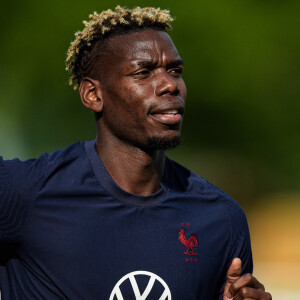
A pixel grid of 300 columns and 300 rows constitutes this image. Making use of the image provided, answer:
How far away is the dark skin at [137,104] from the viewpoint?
148 inches

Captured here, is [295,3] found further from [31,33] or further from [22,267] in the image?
[22,267]

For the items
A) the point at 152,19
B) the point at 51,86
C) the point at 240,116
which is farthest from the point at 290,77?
the point at 152,19

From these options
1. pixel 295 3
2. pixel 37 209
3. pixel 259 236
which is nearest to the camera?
pixel 37 209

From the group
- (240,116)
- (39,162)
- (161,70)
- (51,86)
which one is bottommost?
(240,116)

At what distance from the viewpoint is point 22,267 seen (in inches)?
142

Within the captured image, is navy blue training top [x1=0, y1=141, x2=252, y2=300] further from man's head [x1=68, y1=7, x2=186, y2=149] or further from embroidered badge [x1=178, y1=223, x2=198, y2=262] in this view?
man's head [x1=68, y1=7, x2=186, y2=149]

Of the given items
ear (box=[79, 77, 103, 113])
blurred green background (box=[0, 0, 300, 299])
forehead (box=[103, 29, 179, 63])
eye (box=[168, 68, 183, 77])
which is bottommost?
blurred green background (box=[0, 0, 300, 299])

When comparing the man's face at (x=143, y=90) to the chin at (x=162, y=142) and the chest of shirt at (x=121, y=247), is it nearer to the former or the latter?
the chin at (x=162, y=142)

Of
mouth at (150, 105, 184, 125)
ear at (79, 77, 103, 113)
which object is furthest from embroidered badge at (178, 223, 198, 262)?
ear at (79, 77, 103, 113)

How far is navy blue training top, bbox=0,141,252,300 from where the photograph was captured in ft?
11.6

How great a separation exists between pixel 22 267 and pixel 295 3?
37.4 ft

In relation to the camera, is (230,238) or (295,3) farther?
(295,3)

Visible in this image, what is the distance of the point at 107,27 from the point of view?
401 cm

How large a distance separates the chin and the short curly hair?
64 centimetres
